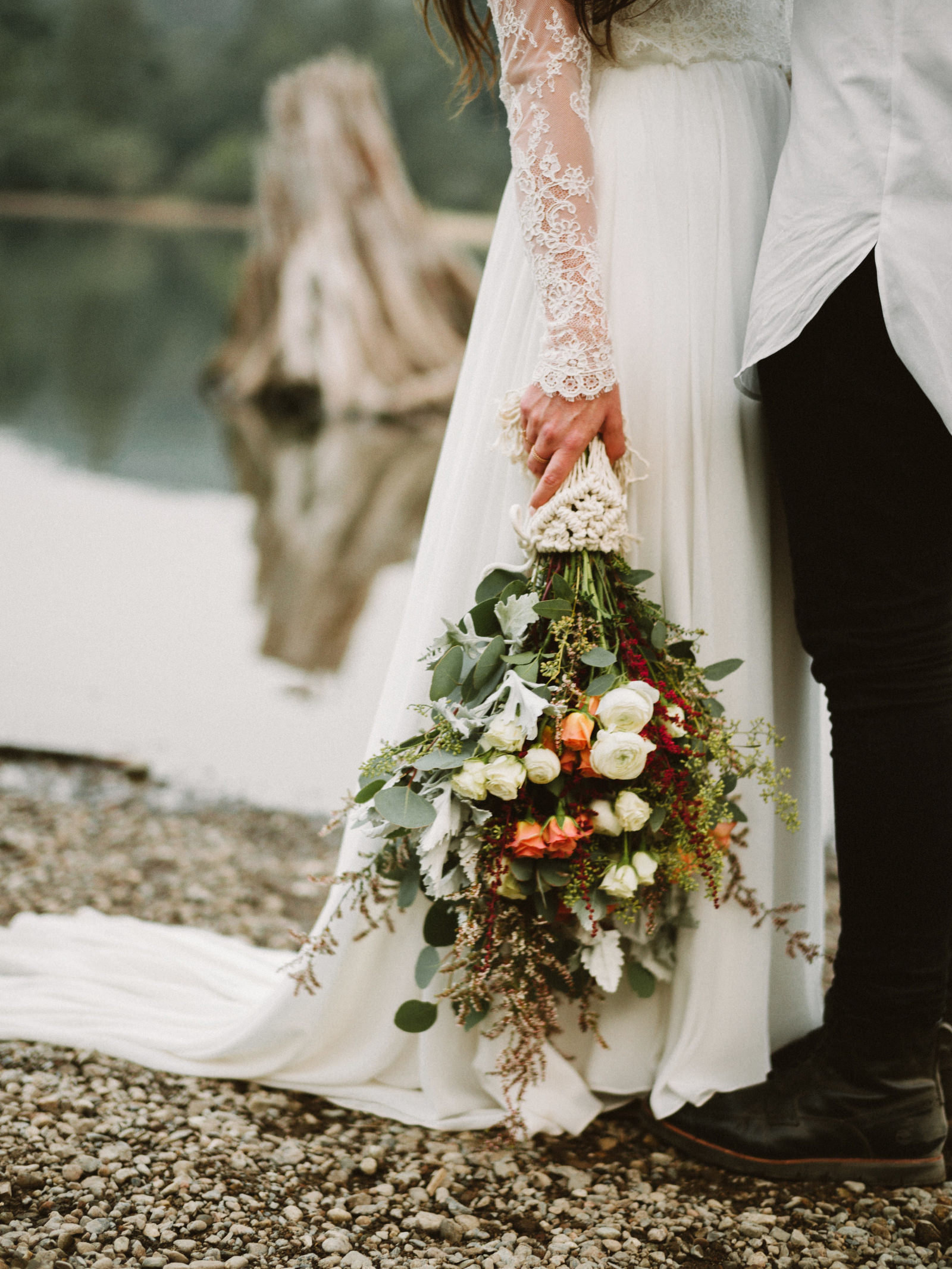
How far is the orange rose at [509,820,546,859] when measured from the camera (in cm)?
116

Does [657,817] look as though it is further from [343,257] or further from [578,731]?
[343,257]

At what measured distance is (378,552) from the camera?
198 inches

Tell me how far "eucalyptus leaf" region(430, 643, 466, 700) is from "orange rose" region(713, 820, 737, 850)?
0.35m

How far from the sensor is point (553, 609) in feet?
3.89

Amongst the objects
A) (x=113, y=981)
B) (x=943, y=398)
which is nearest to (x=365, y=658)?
(x=113, y=981)

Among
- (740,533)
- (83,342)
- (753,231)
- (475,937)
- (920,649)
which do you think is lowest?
(475,937)

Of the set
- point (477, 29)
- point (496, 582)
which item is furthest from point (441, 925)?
point (477, 29)

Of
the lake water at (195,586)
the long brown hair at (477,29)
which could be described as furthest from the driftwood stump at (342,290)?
the long brown hair at (477,29)

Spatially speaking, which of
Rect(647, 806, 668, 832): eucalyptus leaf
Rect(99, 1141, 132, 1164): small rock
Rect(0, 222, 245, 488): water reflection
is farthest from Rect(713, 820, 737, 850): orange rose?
Rect(0, 222, 245, 488): water reflection

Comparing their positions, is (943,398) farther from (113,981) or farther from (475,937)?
(113,981)

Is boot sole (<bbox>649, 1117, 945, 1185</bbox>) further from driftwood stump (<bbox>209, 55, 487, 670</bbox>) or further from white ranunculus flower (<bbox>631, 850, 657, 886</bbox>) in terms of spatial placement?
driftwood stump (<bbox>209, 55, 487, 670</bbox>)

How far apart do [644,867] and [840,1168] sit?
0.44m

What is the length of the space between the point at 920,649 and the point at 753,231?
20.1 inches

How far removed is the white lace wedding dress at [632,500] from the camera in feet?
3.95
